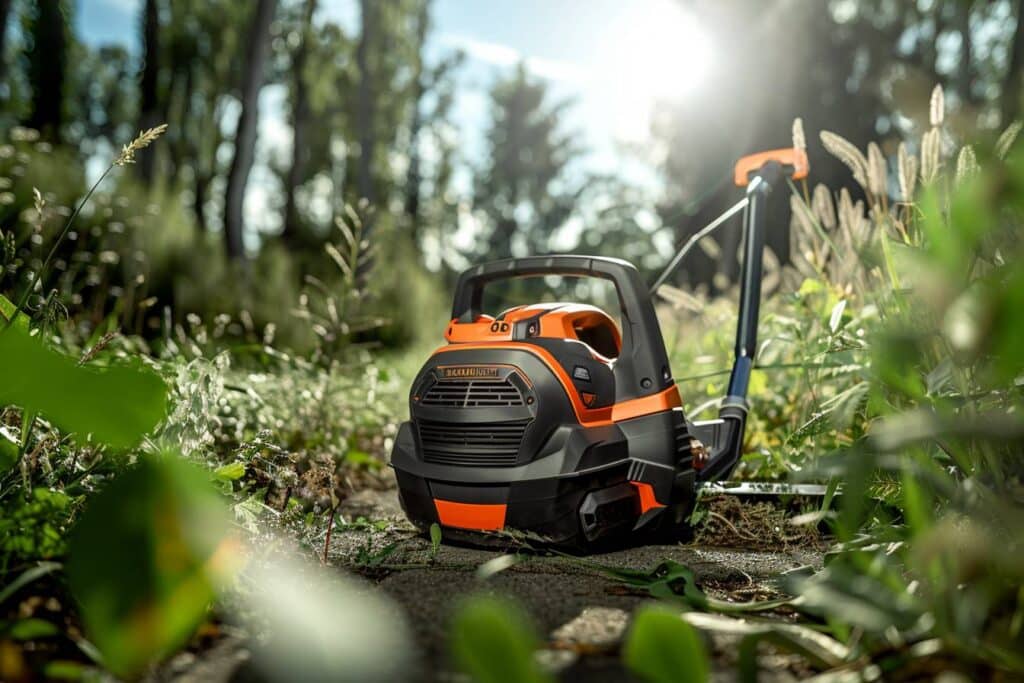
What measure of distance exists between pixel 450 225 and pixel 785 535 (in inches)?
1043

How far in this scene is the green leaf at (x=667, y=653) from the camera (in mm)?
889

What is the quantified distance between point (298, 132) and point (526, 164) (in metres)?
16.3

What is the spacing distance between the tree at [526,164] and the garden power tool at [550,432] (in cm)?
2988

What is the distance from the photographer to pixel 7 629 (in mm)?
1226

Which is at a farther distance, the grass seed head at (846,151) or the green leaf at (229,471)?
the grass seed head at (846,151)

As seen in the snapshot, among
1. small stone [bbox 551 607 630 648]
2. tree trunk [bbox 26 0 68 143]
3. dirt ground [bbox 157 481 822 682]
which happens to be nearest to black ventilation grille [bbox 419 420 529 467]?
dirt ground [bbox 157 481 822 682]

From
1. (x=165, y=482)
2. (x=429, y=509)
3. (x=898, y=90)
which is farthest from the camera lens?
(x=429, y=509)

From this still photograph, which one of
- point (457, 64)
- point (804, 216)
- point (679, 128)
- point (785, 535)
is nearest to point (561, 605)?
point (785, 535)

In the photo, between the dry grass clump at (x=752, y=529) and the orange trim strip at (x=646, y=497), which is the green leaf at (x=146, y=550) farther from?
the dry grass clump at (x=752, y=529)

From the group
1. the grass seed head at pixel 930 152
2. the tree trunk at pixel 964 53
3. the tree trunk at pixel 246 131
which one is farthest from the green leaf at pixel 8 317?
the tree trunk at pixel 964 53

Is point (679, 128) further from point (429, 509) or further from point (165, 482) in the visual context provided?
point (165, 482)

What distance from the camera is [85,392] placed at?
0.91 metres

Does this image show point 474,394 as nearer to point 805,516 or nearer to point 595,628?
point 595,628

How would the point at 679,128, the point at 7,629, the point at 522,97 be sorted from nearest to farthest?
the point at 7,629 → the point at 679,128 → the point at 522,97
